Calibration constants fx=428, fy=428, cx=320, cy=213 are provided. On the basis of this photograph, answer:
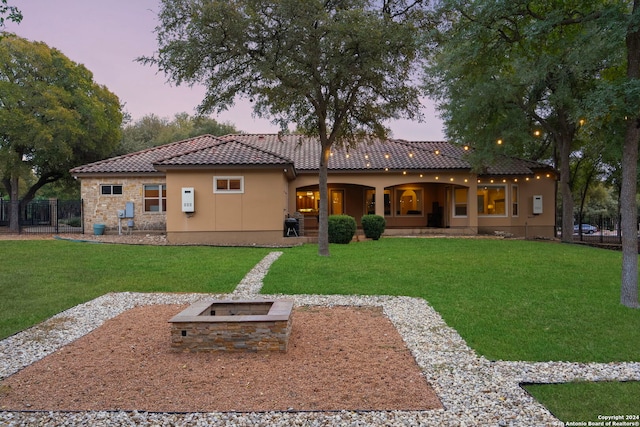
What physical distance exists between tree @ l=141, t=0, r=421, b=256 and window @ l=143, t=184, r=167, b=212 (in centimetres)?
846

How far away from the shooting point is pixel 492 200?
2267 cm

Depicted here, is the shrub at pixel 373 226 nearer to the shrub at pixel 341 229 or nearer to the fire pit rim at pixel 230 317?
the shrub at pixel 341 229

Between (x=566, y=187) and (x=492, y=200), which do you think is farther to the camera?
(x=492, y=200)

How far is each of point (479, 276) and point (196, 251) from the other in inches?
348

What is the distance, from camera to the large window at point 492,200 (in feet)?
73.6

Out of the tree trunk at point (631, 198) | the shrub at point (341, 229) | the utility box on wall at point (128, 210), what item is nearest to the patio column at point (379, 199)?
the shrub at point (341, 229)

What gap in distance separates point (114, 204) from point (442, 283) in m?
16.3

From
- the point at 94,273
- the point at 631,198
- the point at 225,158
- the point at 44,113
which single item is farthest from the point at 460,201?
the point at 44,113

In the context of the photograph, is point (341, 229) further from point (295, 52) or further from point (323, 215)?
point (295, 52)

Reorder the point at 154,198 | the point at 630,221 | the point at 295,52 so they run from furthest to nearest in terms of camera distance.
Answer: the point at 154,198
the point at 295,52
the point at 630,221

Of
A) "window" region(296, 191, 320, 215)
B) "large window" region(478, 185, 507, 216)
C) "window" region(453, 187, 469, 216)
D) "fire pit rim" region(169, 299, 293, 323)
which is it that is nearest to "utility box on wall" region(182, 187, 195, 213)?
"window" region(296, 191, 320, 215)

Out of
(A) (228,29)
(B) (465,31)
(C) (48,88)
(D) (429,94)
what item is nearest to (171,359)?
(B) (465,31)

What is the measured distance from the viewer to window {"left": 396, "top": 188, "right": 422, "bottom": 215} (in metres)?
23.7

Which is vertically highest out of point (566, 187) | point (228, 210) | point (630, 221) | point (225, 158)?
point (225, 158)
